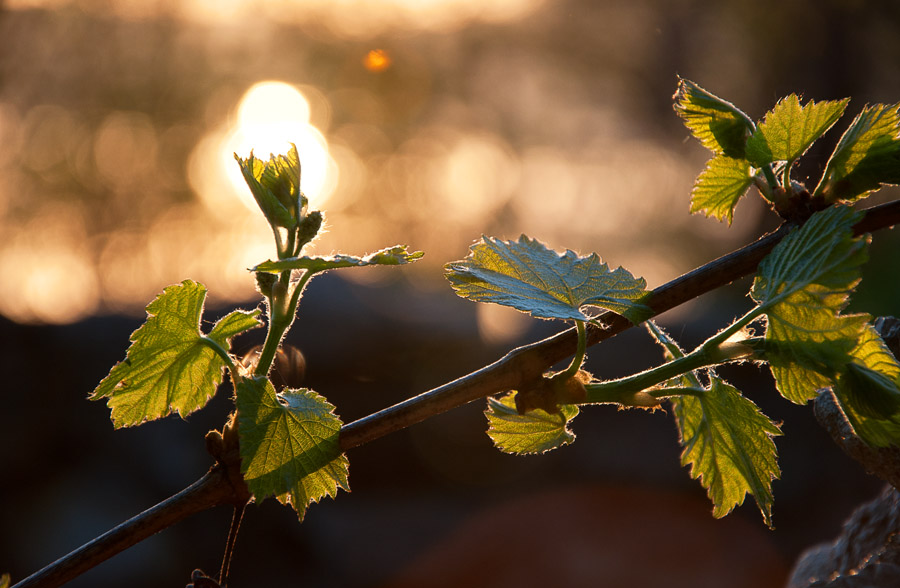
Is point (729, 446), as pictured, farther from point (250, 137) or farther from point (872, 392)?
point (250, 137)

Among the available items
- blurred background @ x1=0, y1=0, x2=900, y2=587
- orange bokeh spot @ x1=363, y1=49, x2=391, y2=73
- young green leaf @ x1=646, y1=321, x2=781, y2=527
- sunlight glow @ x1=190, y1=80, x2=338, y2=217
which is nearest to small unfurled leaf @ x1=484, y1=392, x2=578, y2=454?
young green leaf @ x1=646, y1=321, x2=781, y2=527

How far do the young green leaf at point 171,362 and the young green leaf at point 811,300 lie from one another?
33 cm

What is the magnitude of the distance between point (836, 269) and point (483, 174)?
384cm

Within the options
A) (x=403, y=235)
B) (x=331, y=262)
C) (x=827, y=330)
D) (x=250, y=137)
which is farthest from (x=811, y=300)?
(x=403, y=235)

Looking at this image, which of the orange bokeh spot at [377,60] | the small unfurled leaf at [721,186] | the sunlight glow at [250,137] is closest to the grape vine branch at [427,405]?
the small unfurled leaf at [721,186]

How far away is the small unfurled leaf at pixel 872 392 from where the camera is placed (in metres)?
0.36

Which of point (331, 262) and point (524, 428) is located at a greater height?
point (331, 262)

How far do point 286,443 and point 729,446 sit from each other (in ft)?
0.92

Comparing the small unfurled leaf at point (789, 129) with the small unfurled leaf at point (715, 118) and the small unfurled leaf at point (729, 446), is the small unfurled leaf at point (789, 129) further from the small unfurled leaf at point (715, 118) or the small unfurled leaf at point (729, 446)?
the small unfurled leaf at point (729, 446)

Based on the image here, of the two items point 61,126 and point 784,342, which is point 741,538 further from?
point 61,126

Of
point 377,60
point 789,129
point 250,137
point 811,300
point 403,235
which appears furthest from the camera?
point 403,235

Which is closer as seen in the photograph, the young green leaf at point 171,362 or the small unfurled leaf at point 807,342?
the small unfurled leaf at point 807,342

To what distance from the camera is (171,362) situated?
487 mm

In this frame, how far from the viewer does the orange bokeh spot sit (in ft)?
11.8
